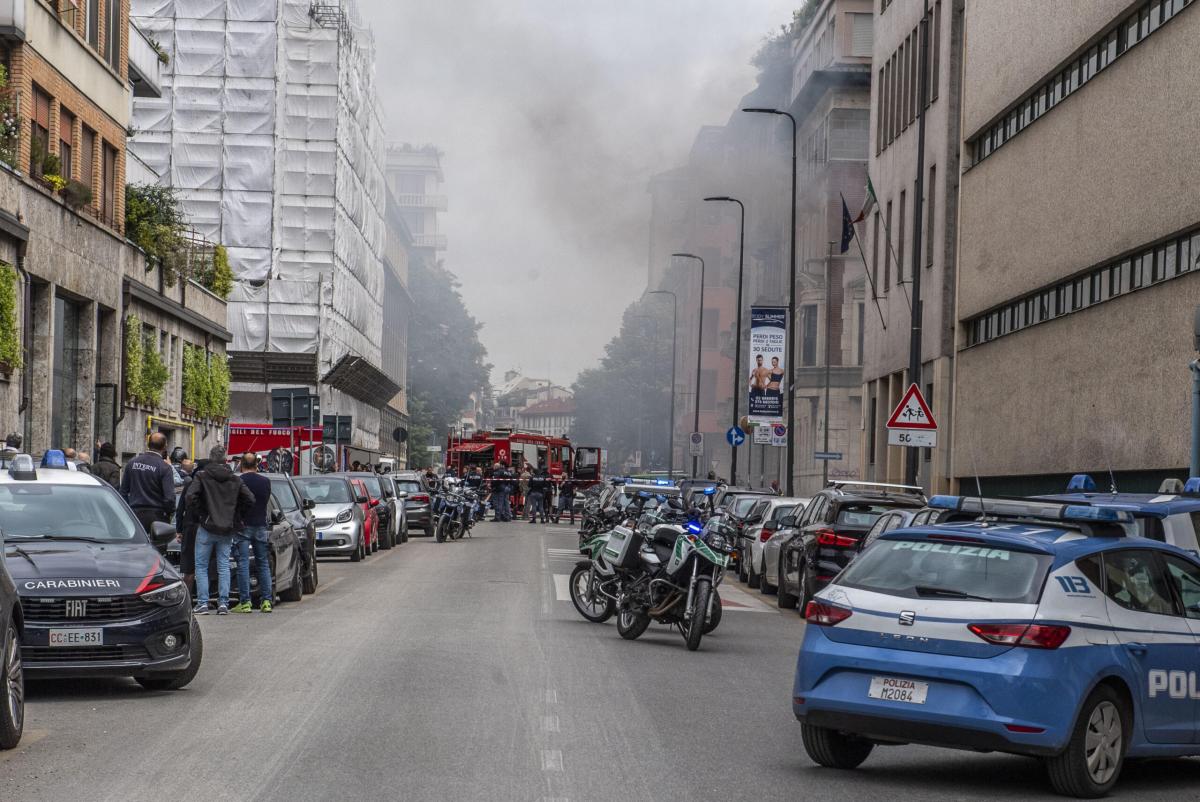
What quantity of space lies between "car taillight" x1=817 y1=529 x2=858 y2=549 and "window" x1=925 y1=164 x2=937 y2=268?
74.7ft

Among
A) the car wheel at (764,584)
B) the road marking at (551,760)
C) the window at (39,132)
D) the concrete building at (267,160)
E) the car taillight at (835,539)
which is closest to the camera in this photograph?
the road marking at (551,760)

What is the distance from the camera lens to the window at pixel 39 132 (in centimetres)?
3372

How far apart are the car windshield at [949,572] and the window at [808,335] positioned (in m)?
64.0

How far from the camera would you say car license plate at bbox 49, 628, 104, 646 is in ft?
38.7

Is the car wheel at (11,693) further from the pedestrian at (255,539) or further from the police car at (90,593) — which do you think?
the pedestrian at (255,539)

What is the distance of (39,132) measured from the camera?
35.2 m

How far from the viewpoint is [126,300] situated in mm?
41281

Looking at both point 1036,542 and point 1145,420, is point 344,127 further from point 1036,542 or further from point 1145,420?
point 1036,542

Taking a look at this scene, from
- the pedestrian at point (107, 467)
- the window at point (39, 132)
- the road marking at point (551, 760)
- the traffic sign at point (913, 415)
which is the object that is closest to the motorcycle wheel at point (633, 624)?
the road marking at point (551, 760)

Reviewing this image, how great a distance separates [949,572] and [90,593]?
5840mm

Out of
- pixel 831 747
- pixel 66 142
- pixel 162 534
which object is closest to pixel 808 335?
pixel 66 142

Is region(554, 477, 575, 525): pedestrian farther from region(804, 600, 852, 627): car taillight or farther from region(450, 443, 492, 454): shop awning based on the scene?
region(804, 600, 852, 627): car taillight

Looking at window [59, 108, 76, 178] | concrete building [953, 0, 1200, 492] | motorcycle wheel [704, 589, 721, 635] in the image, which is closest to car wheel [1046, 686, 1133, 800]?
motorcycle wheel [704, 589, 721, 635]

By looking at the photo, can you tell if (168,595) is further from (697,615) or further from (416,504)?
(416,504)
